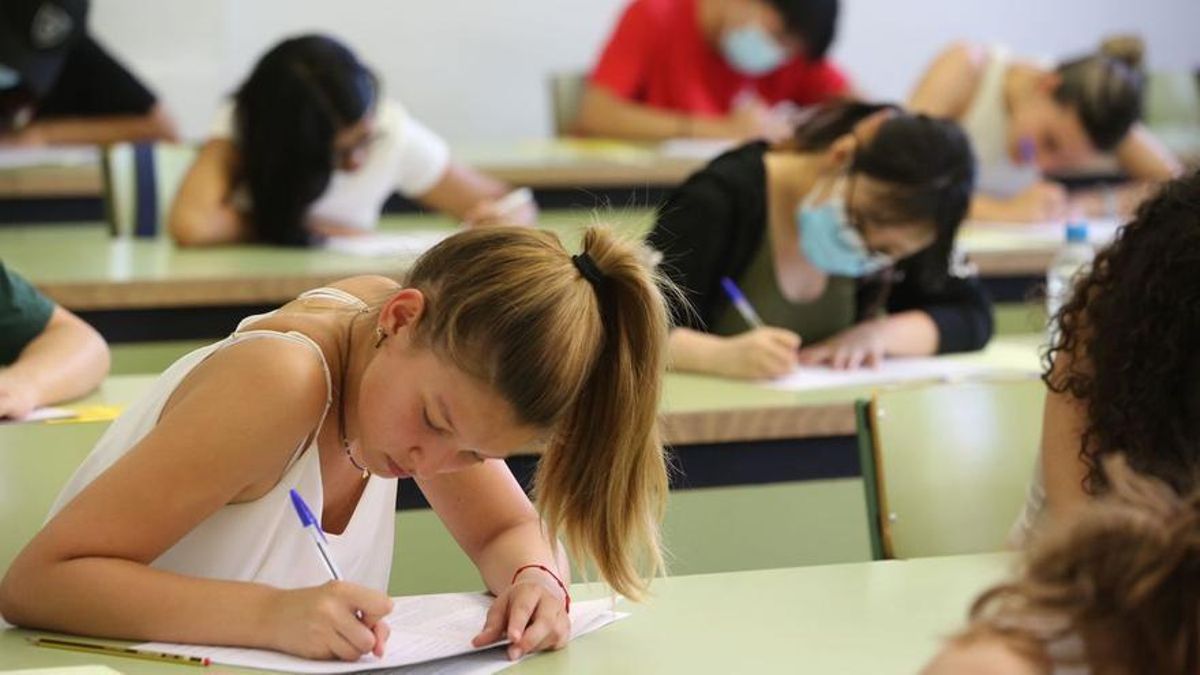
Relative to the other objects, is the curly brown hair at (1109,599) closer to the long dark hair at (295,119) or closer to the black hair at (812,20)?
the long dark hair at (295,119)

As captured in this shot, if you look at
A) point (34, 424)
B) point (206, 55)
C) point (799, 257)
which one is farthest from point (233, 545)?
point (206, 55)

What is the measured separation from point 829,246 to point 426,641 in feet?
Result: 4.87

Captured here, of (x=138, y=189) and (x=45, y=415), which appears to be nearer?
(x=45, y=415)

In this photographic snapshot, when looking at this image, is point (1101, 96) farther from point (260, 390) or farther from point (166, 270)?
point (260, 390)

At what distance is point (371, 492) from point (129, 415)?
8.8 inches

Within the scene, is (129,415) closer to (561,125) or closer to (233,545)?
(233,545)

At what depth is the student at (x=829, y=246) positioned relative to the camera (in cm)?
261

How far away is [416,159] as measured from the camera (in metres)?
3.79

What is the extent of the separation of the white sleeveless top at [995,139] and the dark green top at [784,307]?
4.94 feet

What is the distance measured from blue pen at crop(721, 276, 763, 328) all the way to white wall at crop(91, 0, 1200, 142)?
3284 mm

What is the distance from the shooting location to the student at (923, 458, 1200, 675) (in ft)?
2.87

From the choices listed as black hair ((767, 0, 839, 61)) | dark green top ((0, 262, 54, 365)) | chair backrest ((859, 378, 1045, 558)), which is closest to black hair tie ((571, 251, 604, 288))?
chair backrest ((859, 378, 1045, 558))

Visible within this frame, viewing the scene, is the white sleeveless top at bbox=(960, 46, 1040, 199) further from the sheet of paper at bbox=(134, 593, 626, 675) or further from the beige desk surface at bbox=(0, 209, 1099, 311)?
the sheet of paper at bbox=(134, 593, 626, 675)

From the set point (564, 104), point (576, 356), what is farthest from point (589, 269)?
point (564, 104)
